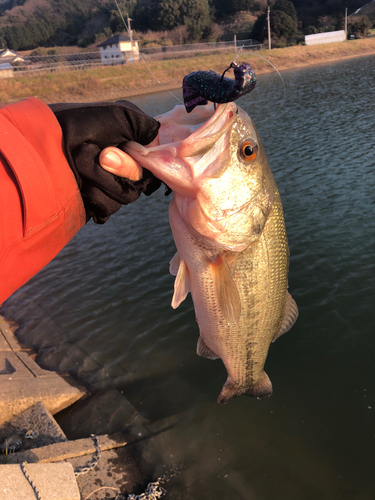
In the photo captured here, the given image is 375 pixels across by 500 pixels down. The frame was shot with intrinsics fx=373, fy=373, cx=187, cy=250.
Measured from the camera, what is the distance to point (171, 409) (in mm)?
5535

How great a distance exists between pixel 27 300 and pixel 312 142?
548 inches

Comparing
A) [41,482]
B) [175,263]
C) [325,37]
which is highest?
[325,37]

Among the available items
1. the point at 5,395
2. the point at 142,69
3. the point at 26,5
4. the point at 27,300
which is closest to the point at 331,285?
the point at 5,395

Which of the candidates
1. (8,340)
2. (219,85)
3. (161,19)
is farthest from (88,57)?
(219,85)

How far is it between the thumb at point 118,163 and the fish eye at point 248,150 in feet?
2.20

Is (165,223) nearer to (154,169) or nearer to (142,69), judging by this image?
(154,169)

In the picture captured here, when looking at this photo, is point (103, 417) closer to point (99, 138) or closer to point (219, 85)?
point (99, 138)

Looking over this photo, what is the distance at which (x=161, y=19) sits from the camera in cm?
8262

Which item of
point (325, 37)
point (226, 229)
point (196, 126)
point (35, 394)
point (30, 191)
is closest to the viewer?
point (30, 191)

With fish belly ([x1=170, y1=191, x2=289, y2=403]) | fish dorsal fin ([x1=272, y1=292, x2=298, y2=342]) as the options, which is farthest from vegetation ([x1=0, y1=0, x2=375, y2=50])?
fish belly ([x1=170, y1=191, x2=289, y2=403])

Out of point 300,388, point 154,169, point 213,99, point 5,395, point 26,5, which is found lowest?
point 300,388

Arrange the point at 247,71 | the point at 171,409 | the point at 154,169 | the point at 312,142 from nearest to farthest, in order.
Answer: the point at 247,71 < the point at 154,169 < the point at 171,409 < the point at 312,142

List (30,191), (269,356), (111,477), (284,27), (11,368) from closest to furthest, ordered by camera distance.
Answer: (30,191) < (111,477) < (11,368) < (269,356) < (284,27)

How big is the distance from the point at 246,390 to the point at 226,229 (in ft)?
5.96
